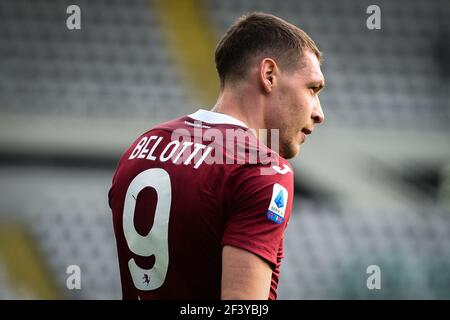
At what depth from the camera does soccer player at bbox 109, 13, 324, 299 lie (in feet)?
6.01

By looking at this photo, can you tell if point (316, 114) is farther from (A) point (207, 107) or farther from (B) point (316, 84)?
(A) point (207, 107)

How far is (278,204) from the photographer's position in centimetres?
185

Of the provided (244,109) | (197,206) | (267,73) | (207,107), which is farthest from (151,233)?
(207,107)

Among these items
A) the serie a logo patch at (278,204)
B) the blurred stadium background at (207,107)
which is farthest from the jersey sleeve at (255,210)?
the blurred stadium background at (207,107)

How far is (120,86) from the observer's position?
6.75 meters

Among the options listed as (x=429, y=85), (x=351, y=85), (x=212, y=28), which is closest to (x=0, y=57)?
(x=212, y=28)

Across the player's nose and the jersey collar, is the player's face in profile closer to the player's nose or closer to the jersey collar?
the player's nose

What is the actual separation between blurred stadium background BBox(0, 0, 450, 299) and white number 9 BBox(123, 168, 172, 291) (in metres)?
3.98

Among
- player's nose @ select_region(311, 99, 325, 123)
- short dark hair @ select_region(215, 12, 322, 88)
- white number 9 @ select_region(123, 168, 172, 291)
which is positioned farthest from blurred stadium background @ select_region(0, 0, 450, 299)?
white number 9 @ select_region(123, 168, 172, 291)

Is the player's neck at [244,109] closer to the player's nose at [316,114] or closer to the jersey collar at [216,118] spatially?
the jersey collar at [216,118]

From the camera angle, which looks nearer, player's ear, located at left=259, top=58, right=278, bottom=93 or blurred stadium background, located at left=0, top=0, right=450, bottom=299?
player's ear, located at left=259, top=58, right=278, bottom=93

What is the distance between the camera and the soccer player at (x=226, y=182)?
183 centimetres
